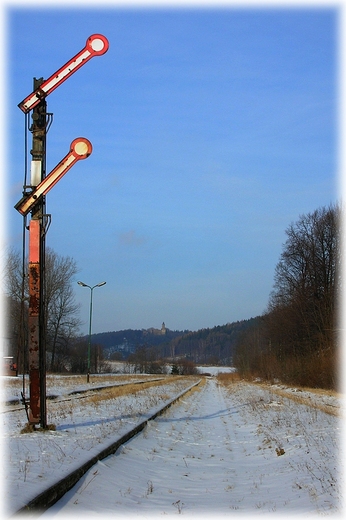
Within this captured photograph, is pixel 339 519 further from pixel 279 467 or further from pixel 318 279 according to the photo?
pixel 318 279

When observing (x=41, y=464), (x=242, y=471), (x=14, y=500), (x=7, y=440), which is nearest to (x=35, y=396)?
(x=7, y=440)

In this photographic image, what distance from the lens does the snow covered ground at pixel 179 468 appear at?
5980mm

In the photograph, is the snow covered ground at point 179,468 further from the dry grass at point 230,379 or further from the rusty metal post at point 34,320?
the dry grass at point 230,379

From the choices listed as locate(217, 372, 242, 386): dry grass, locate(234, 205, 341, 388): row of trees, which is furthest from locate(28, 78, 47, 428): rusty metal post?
locate(217, 372, 242, 386): dry grass

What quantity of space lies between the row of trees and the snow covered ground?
26560mm

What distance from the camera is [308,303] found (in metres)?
49.4

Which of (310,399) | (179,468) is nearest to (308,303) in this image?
(310,399)

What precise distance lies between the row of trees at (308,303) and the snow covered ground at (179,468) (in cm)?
2656

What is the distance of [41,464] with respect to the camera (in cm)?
664

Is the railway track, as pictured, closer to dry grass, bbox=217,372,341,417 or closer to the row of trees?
dry grass, bbox=217,372,341,417

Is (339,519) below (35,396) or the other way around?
below

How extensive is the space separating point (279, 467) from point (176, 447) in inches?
113


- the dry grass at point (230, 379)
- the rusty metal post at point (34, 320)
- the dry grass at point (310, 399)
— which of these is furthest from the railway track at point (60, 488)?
the dry grass at point (230, 379)

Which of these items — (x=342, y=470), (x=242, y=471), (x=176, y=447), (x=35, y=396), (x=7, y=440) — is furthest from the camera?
(x=176, y=447)
